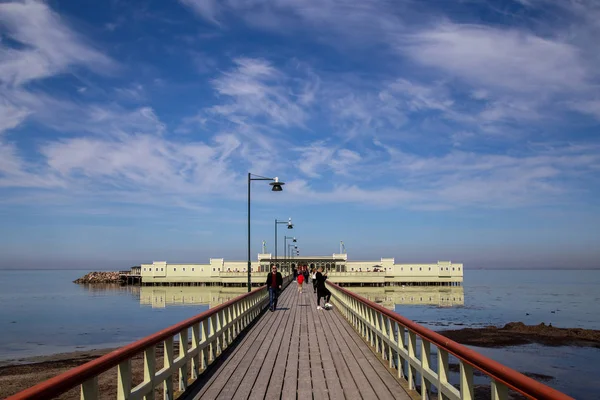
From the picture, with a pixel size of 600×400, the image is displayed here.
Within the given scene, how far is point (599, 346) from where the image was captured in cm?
3131

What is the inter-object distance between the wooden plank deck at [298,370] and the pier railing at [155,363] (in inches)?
13.9

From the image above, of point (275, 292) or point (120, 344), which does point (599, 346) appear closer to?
point (275, 292)

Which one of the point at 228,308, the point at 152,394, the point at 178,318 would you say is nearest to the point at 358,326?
the point at 228,308

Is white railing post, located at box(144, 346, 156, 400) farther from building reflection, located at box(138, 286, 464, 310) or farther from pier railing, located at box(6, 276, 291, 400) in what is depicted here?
building reflection, located at box(138, 286, 464, 310)

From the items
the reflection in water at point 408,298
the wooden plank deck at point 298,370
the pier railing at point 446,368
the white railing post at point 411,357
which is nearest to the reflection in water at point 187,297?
the reflection in water at point 408,298

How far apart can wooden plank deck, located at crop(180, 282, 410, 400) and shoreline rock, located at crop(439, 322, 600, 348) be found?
63.7ft

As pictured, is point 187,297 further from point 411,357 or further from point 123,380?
point 123,380

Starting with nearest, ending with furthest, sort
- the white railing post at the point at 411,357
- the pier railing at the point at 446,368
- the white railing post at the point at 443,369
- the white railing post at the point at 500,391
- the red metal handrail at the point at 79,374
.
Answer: the red metal handrail at the point at 79,374, the pier railing at the point at 446,368, the white railing post at the point at 500,391, the white railing post at the point at 443,369, the white railing post at the point at 411,357

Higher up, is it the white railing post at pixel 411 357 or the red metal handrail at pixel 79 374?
the red metal handrail at pixel 79 374

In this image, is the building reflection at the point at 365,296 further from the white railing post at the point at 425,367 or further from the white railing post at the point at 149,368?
the white railing post at the point at 149,368

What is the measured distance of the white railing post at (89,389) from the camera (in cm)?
465

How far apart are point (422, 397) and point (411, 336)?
130cm

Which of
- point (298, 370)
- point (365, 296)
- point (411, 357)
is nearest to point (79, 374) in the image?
point (411, 357)

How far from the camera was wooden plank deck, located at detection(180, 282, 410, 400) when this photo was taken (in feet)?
26.1
